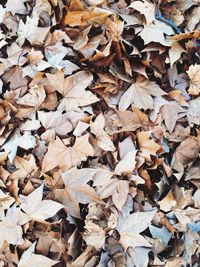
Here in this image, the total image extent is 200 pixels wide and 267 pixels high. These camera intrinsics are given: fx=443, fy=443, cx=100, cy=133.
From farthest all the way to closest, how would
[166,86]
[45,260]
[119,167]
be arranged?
1. [166,86]
2. [119,167]
3. [45,260]

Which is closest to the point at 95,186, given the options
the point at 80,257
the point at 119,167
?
the point at 119,167

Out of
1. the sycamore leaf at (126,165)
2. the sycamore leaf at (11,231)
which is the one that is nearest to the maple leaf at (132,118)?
the sycamore leaf at (126,165)

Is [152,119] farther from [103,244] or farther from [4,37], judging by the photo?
[4,37]

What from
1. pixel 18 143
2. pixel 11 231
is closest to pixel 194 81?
pixel 18 143

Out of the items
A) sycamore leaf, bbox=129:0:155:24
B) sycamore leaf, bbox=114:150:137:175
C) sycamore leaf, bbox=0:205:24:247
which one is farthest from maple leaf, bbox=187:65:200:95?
sycamore leaf, bbox=0:205:24:247

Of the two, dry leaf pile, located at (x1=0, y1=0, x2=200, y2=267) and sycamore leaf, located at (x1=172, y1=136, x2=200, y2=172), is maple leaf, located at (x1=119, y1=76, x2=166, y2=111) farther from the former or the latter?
sycamore leaf, located at (x1=172, y1=136, x2=200, y2=172)

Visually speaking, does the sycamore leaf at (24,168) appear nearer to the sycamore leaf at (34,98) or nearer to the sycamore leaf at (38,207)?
the sycamore leaf at (38,207)
